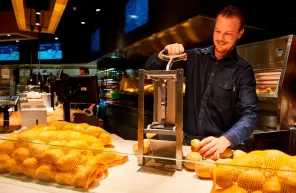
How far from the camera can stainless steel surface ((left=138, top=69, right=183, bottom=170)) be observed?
1108mm

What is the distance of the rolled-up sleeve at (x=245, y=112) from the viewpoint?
1.45 meters

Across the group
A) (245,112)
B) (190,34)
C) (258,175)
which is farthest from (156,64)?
(190,34)

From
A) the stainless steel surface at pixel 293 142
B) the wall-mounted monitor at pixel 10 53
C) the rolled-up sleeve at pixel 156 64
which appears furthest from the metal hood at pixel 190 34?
the wall-mounted monitor at pixel 10 53

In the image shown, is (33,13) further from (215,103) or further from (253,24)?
(215,103)

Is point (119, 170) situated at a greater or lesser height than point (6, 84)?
lesser

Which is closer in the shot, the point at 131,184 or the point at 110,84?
the point at 131,184

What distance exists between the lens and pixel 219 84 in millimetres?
1941

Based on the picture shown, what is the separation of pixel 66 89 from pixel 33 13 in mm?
2869

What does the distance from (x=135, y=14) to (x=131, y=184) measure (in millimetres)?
5723

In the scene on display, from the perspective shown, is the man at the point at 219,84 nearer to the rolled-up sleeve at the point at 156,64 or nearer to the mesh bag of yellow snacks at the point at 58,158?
the rolled-up sleeve at the point at 156,64

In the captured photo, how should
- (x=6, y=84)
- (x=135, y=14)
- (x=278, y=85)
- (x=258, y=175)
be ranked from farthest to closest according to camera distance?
(x=6, y=84)
(x=135, y=14)
(x=278, y=85)
(x=258, y=175)

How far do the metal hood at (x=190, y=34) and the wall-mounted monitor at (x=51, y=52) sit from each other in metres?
7.65

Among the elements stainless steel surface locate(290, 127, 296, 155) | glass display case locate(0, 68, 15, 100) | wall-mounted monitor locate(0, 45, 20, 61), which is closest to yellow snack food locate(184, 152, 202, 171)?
stainless steel surface locate(290, 127, 296, 155)

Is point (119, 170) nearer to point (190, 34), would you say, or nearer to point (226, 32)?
point (226, 32)
